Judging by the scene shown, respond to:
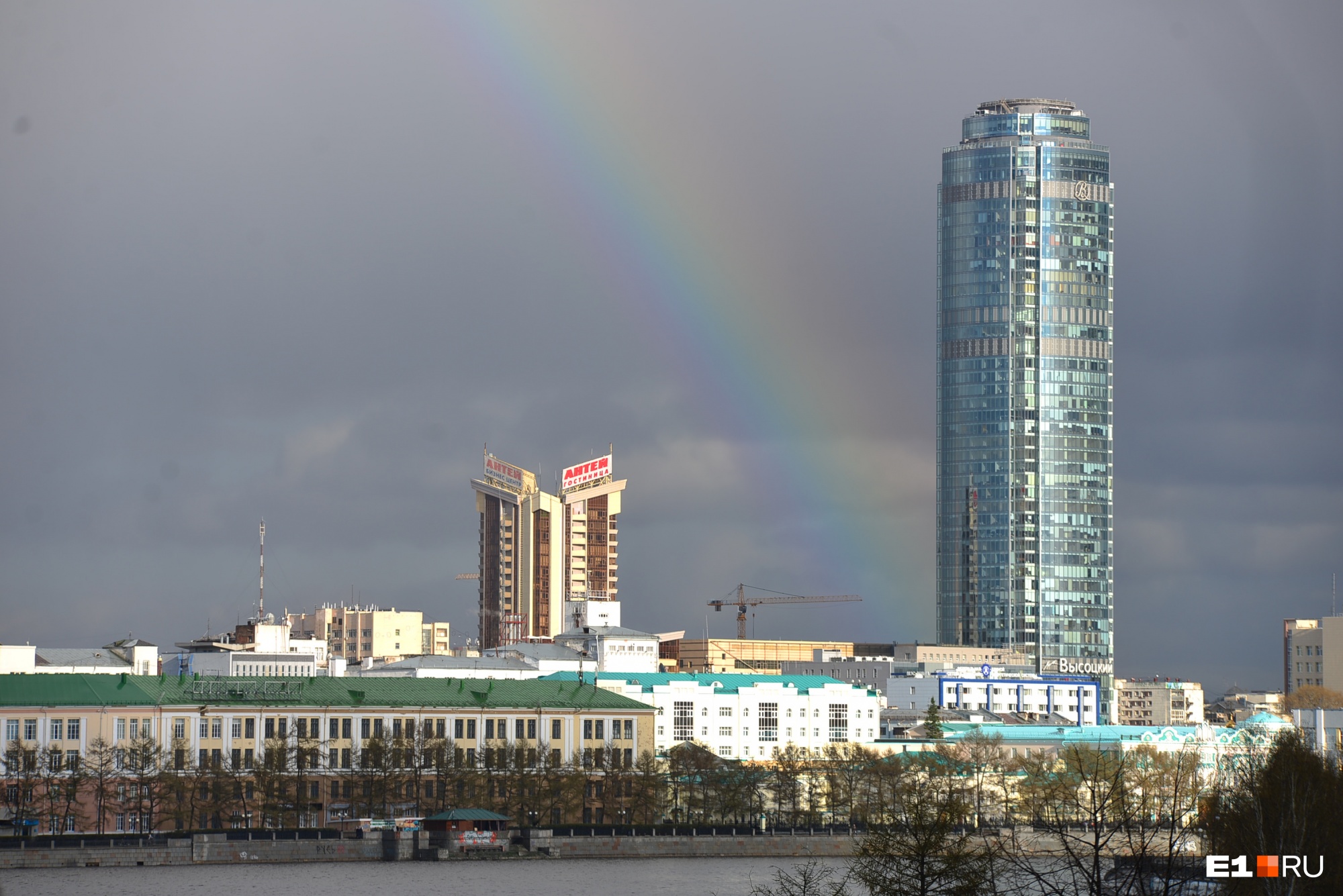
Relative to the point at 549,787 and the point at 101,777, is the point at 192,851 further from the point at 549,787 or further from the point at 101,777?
the point at 549,787

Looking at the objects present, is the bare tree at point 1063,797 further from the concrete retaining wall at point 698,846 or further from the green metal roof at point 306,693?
the green metal roof at point 306,693

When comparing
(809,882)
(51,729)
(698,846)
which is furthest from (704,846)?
(809,882)

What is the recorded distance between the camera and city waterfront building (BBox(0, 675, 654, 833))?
14538cm

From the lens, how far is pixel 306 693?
167875 millimetres

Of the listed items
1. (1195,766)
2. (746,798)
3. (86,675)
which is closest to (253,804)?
(86,675)

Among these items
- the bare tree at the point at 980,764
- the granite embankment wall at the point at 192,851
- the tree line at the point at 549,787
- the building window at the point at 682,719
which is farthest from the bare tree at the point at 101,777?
the building window at the point at 682,719

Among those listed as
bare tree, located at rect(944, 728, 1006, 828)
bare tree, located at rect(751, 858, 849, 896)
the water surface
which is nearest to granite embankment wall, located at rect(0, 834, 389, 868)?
the water surface

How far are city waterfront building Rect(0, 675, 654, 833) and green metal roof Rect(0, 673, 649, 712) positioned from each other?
0.16m

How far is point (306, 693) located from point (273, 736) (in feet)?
22.7

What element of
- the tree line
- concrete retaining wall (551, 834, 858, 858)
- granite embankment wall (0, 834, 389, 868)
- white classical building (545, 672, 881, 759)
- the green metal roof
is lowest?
concrete retaining wall (551, 834, 858, 858)

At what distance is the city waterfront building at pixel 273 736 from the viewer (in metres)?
145

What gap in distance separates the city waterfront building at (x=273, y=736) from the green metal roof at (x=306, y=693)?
156 mm

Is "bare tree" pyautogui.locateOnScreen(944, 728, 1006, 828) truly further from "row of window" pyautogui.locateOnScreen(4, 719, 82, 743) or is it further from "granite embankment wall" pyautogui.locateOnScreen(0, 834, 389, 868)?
"row of window" pyautogui.locateOnScreen(4, 719, 82, 743)

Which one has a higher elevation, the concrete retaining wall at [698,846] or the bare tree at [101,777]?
the bare tree at [101,777]
